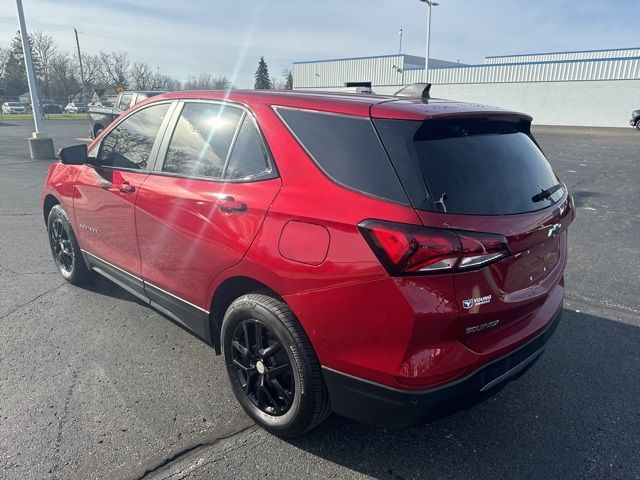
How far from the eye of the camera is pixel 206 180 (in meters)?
2.79

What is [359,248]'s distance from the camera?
6.52 ft

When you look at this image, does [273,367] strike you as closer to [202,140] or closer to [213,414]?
[213,414]

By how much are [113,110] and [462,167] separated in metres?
15.2

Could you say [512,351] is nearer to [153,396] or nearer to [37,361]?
[153,396]

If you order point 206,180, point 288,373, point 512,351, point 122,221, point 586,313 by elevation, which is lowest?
point 586,313

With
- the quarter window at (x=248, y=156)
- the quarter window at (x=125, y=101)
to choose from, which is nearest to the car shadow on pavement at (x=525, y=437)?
the quarter window at (x=248, y=156)

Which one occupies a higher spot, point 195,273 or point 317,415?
point 195,273

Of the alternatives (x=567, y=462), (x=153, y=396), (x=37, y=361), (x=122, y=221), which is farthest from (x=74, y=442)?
(x=567, y=462)

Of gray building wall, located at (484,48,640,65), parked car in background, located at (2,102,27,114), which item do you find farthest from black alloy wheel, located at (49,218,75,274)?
parked car in background, located at (2,102,27,114)

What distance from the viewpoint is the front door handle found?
10.8 feet

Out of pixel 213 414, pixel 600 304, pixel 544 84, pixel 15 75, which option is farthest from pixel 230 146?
pixel 15 75

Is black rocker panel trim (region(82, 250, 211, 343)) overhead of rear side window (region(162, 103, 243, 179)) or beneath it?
beneath

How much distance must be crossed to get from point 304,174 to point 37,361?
240 cm

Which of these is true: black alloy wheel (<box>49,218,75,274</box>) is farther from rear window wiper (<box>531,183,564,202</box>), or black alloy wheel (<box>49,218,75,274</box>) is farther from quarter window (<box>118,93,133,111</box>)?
quarter window (<box>118,93,133,111</box>)
